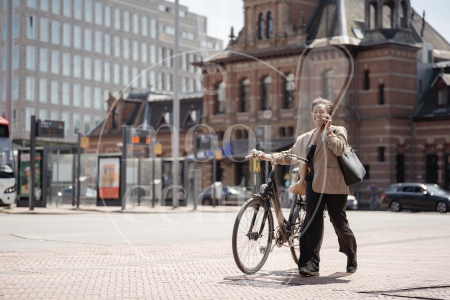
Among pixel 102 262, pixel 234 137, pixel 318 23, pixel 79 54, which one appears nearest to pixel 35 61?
pixel 79 54

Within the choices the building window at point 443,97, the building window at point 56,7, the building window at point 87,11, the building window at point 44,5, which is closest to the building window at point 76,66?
the building window at point 87,11

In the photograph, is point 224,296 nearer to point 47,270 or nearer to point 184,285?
point 184,285

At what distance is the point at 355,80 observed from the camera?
5247cm

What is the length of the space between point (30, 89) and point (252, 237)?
7714 cm

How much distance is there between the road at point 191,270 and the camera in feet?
25.9

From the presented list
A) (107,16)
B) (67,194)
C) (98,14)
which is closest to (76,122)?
(98,14)

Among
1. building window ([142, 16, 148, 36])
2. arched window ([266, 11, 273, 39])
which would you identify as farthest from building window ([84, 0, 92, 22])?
arched window ([266, 11, 273, 39])

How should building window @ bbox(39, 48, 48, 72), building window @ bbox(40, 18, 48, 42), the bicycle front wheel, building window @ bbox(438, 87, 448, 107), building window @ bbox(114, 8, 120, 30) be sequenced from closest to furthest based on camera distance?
the bicycle front wheel → building window @ bbox(438, 87, 448, 107) → building window @ bbox(40, 18, 48, 42) → building window @ bbox(39, 48, 48, 72) → building window @ bbox(114, 8, 120, 30)

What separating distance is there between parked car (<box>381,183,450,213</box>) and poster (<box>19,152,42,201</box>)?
17.6 m

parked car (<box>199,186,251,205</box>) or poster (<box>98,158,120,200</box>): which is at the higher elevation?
poster (<box>98,158,120,200</box>)

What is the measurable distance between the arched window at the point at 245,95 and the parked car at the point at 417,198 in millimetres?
Answer: 18611

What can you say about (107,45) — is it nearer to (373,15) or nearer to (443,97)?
(373,15)

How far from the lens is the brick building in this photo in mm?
51062

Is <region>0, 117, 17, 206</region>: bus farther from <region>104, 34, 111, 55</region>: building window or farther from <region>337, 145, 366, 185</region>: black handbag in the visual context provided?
<region>104, 34, 111, 55</region>: building window
